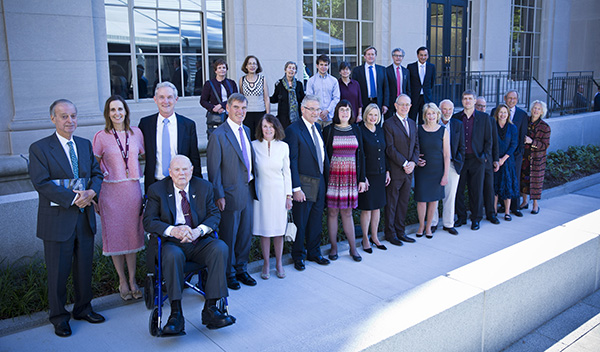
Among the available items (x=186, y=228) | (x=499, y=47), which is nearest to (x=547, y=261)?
(x=186, y=228)

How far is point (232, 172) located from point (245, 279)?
46.8 inches

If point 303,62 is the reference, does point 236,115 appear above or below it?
below

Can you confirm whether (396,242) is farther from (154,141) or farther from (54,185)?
(54,185)

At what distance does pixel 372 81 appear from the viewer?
8.52m

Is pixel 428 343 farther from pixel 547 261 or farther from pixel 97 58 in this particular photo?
pixel 97 58

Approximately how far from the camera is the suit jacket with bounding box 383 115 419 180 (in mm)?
6672

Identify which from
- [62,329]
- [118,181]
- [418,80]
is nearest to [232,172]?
[118,181]

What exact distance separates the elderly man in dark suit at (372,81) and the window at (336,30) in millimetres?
2384

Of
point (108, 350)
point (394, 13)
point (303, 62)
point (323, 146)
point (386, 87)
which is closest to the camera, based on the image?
point (108, 350)

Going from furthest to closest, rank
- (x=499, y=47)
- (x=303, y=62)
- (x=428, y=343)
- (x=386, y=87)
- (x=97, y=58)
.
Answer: (x=499, y=47)
(x=303, y=62)
(x=386, y=87)
(x=97, y=58)
(x=428, y=343)

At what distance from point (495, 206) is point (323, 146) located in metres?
4.00

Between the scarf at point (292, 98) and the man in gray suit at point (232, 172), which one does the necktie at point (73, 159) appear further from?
the scarf at point (292, 98)

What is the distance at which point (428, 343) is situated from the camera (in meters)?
3.52

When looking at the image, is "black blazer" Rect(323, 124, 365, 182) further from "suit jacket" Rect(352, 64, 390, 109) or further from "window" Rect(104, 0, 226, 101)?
"window" Rect(104, 0, 226, 101)
